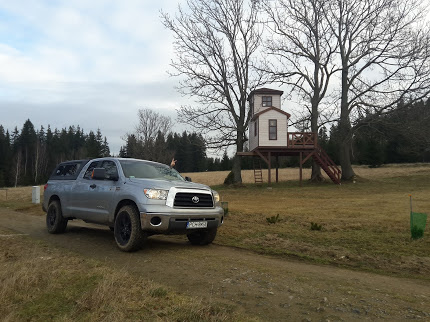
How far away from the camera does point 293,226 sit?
9570mm

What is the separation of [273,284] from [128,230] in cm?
317

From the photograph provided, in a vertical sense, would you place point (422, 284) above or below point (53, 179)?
below

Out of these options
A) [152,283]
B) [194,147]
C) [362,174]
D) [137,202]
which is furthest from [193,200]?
[194,147]

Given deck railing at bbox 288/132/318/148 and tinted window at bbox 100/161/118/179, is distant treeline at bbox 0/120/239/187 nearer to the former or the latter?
deck railing at bbox 288/132/318/148

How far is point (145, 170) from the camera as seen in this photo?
7473 mm

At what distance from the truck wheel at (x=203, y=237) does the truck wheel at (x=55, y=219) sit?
3546 mm

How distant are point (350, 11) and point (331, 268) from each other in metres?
29.3

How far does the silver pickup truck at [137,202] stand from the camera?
244 inches

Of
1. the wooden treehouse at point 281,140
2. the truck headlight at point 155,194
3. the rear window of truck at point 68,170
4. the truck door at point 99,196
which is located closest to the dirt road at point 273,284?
the truck door at point 99,196

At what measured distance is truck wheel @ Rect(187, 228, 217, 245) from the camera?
7.21 meters

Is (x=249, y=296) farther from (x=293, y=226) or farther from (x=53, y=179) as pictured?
(x=53, y=179)

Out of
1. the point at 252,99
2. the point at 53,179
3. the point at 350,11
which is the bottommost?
the point at 53,179

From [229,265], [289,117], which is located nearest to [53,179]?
[229,265]

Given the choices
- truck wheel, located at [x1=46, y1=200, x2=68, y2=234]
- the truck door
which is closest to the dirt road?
the truck door
